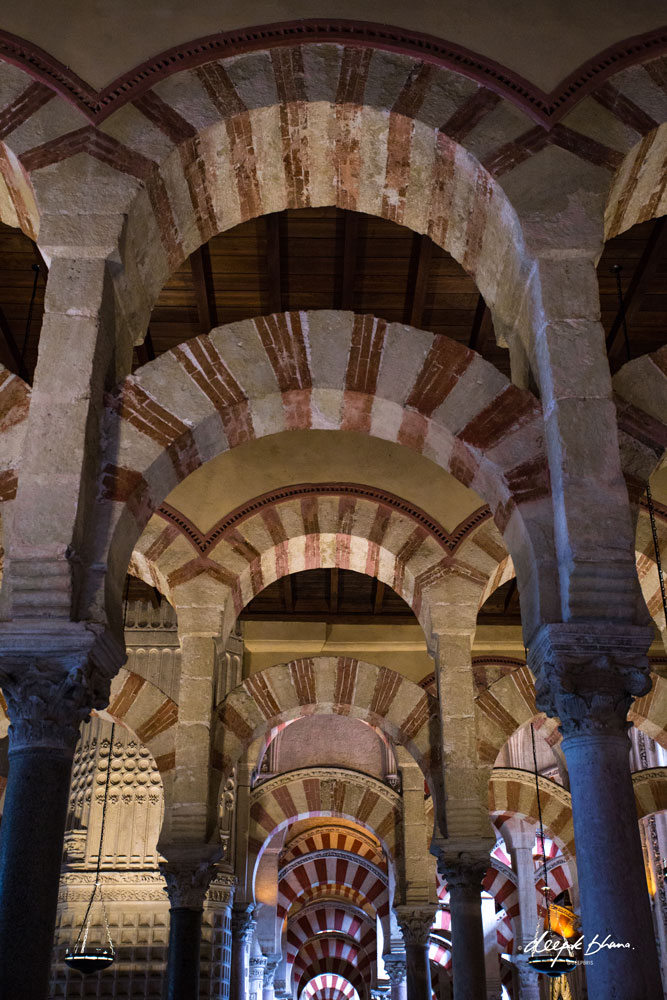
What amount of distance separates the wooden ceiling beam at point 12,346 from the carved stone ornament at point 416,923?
5905mm

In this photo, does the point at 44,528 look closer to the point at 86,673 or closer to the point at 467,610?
the point at 86,673

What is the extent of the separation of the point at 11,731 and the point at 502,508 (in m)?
2.27

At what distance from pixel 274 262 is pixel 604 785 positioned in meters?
4.04

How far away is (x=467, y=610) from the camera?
666cm

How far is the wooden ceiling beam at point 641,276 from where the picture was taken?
618 centimetres

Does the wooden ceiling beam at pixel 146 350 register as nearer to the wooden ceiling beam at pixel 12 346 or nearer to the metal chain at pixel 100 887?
the wooden ceiling beam at pixel 12 346

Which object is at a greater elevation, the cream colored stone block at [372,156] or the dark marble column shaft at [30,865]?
the cream colored stone block at [372,156]

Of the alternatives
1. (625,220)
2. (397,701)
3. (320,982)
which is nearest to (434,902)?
(397,701)

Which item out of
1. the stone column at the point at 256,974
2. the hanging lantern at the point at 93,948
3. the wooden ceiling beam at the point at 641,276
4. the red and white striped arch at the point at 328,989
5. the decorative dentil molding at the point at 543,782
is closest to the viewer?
the wooden ceiling beam at the point at 641,276

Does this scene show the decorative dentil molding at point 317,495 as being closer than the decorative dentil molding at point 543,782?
Yes

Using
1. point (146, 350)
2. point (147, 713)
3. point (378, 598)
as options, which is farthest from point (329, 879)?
point (146, 350)

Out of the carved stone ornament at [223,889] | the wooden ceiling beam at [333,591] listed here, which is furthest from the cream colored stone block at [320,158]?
the carved stone ornament at [223,889]

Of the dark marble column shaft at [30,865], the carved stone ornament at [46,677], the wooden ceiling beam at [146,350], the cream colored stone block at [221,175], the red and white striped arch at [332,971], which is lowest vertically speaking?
the dark marble column shaft at [30,865]

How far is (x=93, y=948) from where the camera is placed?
28.6 ft
